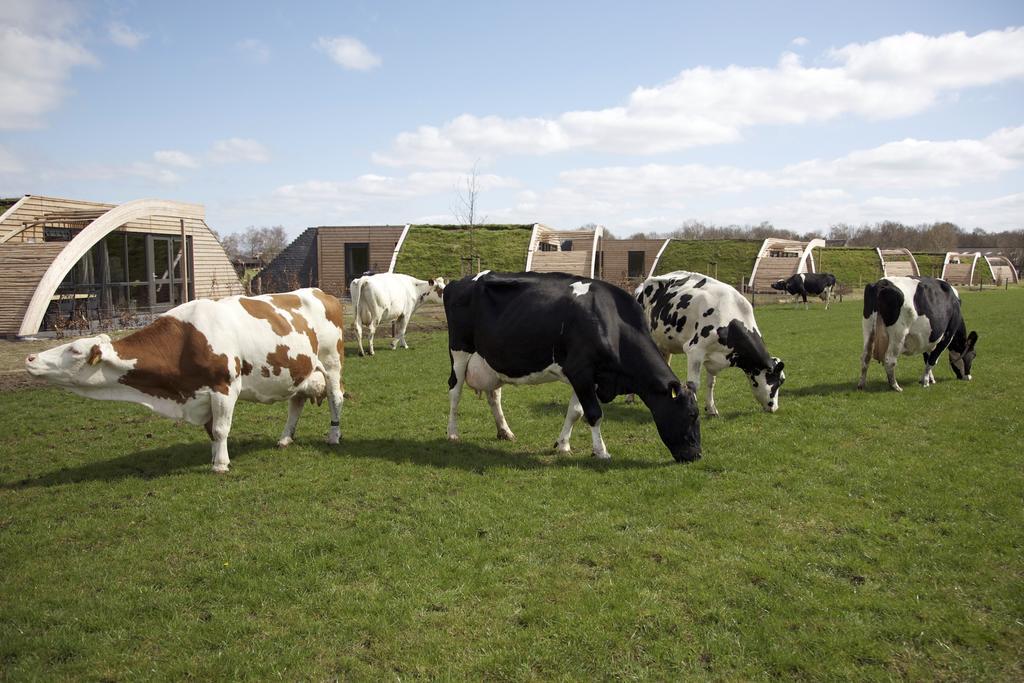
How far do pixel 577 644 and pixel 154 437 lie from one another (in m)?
7.96

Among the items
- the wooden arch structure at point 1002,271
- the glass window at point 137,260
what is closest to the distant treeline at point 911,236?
the wooden arch structure at point 1002,271

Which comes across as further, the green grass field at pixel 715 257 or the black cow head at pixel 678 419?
the green grass field at pixel 715 257

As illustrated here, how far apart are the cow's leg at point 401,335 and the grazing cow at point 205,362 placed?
10215mm

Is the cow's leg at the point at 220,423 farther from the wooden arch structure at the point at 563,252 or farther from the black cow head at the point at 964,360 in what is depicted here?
the wooden arch structure at the point at 563,252

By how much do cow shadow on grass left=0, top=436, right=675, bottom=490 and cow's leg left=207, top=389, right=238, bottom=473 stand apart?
0.61 feet

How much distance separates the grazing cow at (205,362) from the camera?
747 centimetres

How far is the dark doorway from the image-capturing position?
38.0 metres

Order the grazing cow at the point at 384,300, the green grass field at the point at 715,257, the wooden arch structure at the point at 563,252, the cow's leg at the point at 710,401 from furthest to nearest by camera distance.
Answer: the green grass field at the point at 715,257 → the wooden arch structure at the point at 563,252 → the grazing cow at the point at 384,300 → the cow's leg at the point at 710,401

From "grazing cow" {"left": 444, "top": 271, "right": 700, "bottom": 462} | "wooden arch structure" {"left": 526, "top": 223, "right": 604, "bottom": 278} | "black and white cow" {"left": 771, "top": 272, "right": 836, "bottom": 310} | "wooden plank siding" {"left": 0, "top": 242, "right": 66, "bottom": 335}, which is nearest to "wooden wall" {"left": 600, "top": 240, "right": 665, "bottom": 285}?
"wooden arch structure" {"left": 526, "top": 223, "right": 604, "bottom": 278}

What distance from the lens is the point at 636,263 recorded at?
4762 cm

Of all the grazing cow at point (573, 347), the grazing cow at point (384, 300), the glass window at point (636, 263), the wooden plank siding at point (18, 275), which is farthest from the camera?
the glass window at point (636, 263)

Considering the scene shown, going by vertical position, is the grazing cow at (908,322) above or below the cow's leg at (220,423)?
above

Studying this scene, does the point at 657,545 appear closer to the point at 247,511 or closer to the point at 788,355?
the point at 247,511

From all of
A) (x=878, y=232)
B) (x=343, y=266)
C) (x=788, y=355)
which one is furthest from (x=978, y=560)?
(x=878, y=232)
